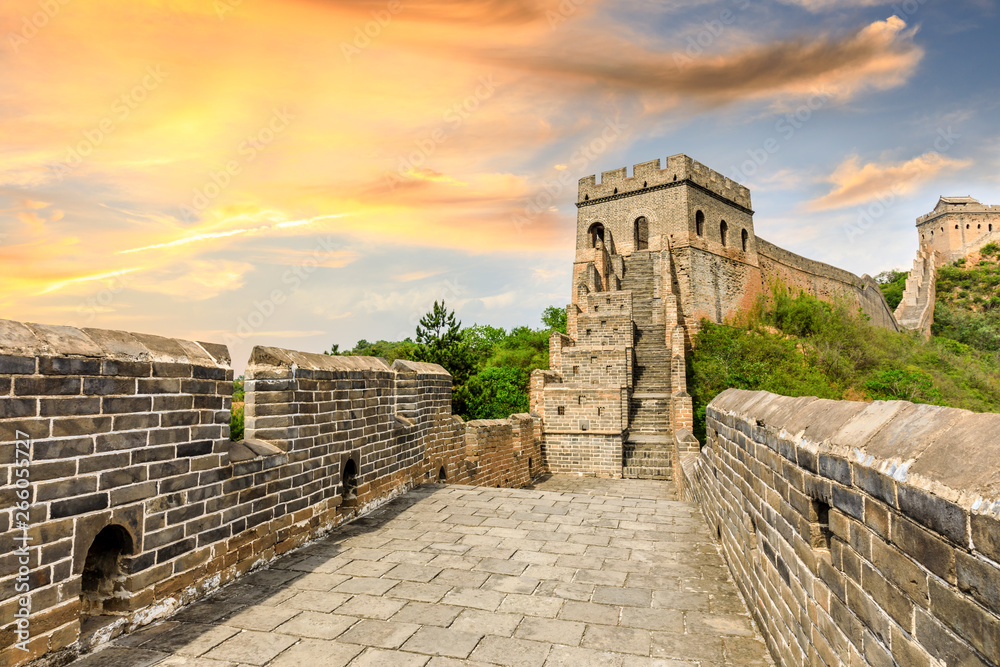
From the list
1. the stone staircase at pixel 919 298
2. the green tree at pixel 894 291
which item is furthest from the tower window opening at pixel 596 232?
the green tree at pixel 894 291

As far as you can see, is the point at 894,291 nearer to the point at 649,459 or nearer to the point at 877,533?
the point at 649,459

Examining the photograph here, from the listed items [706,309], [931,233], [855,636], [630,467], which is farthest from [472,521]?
[931,233]

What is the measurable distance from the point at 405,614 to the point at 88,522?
2.05 metres

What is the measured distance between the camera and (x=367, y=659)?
122 inches

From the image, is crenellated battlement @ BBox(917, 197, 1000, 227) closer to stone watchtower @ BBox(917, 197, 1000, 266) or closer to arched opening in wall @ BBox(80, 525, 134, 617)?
stone watchtower @ BBox(917, 197, 1000, 266)

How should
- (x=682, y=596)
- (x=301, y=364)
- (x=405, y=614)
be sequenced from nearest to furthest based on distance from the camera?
(x=405, y=614)
(x=682, y=596)
(x=301, y=364)

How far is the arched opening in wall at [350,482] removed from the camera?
6.21m

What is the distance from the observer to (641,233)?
27.0 meters

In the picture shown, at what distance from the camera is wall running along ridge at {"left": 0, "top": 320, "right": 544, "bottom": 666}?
2.72 m

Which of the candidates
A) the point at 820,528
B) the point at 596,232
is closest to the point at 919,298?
the point at 596,232

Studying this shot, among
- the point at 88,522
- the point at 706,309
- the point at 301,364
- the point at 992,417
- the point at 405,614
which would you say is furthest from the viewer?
the point at 706,309

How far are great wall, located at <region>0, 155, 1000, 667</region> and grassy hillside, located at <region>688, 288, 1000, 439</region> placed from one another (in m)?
13.6

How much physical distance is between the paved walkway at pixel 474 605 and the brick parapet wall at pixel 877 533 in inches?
29.2

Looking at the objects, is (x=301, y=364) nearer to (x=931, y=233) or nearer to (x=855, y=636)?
(x=855, y=636)
